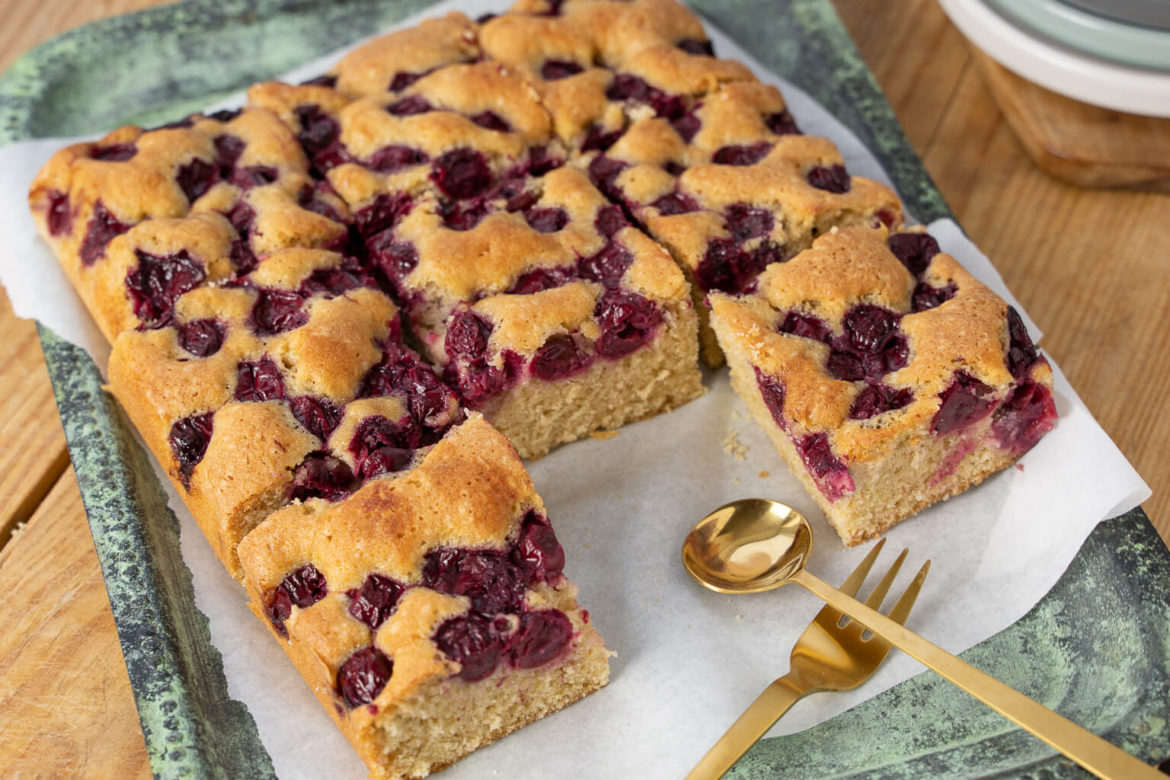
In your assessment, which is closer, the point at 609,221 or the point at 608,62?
the point at 609,221

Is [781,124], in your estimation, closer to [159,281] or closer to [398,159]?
[398,159]

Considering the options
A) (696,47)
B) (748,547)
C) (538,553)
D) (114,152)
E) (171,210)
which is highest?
(114,152)

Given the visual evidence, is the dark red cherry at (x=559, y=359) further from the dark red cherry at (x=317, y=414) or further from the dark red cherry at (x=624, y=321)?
the dark red cherry at (x=317, y=414)

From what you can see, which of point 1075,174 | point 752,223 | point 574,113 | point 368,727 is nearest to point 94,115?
point 574,113

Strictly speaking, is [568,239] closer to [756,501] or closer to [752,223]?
[752,223]

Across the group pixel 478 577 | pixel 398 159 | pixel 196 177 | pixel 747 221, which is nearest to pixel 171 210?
pixel 196 177

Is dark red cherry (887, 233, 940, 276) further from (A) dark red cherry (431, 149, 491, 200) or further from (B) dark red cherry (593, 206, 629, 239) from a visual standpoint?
(A) dark red cherry (431, 149, 491, 200)
